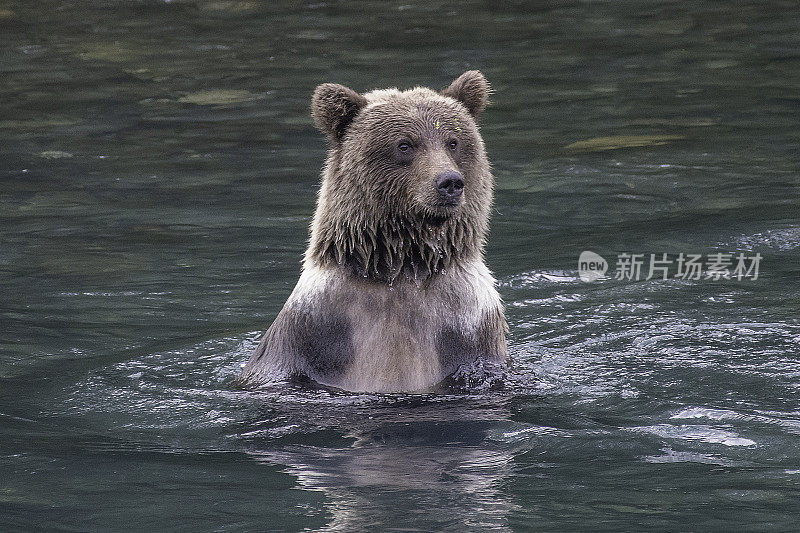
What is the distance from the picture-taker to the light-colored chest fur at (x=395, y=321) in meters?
6.96

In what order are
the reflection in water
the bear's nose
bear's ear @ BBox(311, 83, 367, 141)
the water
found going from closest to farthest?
1. the reflection in water
2. the water
3. the bear's nose
4. bear's ear @ BBox(311, 83, 367, 141)

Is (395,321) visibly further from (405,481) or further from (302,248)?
(302,248)

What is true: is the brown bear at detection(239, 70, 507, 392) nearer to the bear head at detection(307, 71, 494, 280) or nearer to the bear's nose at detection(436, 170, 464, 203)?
the bear head at detection(307, 71, 494, 280)

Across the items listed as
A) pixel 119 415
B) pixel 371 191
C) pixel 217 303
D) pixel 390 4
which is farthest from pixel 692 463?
pixel 390 4

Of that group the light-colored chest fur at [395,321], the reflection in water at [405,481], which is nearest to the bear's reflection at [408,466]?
the reflection in water at [405,481]

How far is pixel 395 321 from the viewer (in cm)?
698

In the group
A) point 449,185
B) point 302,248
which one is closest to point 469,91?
point 449,185

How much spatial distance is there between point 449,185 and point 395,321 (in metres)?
0.89

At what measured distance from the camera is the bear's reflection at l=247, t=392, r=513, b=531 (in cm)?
509

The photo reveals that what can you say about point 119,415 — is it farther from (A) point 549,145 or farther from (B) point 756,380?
(A) point 549,145

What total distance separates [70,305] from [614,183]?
492cm

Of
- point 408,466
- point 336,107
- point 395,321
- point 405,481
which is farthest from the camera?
point 336,107

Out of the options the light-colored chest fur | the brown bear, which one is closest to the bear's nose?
the brown bear

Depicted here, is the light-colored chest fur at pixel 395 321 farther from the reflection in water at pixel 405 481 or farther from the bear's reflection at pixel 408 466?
the reflection in water at pixel 405 481
